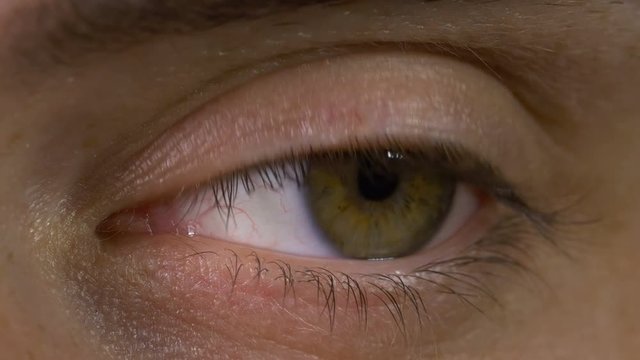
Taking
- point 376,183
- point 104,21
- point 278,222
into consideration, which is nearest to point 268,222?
point 278,222

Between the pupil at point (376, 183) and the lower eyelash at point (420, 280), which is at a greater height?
the pupil at point (376, 183)

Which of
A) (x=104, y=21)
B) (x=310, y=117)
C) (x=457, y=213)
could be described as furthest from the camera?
(x=457, y=213)

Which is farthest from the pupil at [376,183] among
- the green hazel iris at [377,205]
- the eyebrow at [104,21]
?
the eyebrow at [104,21]

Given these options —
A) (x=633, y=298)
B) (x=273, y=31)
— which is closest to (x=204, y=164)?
(x=273, y=31)

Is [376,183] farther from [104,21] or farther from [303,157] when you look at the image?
[104,21]

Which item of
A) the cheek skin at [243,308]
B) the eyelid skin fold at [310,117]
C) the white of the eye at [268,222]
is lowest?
the cheek skin at [243,308]

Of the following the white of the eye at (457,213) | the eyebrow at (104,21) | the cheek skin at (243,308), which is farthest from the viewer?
the white of the eye at (457,213)

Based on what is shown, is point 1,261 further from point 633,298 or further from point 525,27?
point 633,298

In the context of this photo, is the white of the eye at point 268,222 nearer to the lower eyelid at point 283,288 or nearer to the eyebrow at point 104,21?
the lower eyelid at point 283,288
